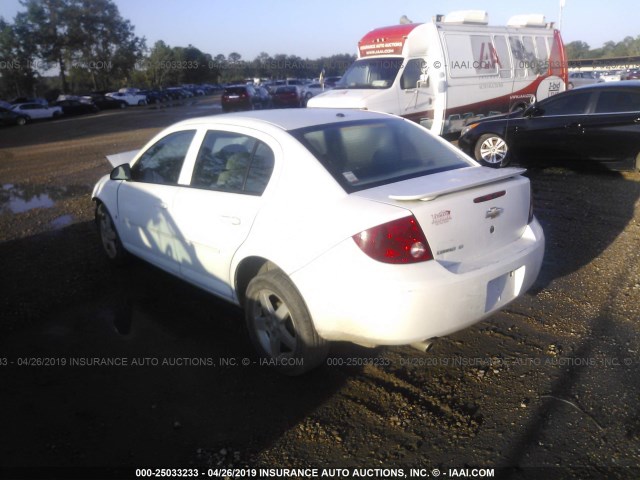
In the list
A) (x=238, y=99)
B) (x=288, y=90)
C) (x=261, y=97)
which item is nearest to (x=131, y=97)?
(x=261, y=97)

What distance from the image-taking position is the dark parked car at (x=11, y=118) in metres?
32.3

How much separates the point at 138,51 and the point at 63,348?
6822cm

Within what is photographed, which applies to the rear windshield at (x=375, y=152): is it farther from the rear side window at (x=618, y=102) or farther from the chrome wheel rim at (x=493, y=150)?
the chrome wheel rim at (x=493, y=150)

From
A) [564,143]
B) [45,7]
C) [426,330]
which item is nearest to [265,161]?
[426,330]

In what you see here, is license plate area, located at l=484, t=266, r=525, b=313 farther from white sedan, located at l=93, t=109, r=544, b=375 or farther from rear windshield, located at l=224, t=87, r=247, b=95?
rear windshield, located at l=224, t=87, r=247, b=95

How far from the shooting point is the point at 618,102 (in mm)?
8023

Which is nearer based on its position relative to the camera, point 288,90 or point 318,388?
point 318,388

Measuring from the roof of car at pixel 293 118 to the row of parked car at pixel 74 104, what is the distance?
34156mm

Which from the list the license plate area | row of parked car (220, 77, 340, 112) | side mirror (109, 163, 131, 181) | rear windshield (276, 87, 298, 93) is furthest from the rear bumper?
rear windshield (276, 87, 298, 93)

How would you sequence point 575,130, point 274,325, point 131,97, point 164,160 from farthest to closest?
point 131,97
point 575,130
point 164,160
point 274,325

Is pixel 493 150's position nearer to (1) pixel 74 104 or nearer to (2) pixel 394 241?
(2) pixel 394 241

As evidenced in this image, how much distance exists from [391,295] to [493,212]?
2.99 ft

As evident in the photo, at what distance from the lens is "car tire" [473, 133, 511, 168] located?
30.2ft

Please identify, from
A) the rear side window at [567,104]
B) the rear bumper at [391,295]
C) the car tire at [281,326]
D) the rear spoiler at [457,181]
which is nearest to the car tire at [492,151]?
the rear side window at [567,104]
